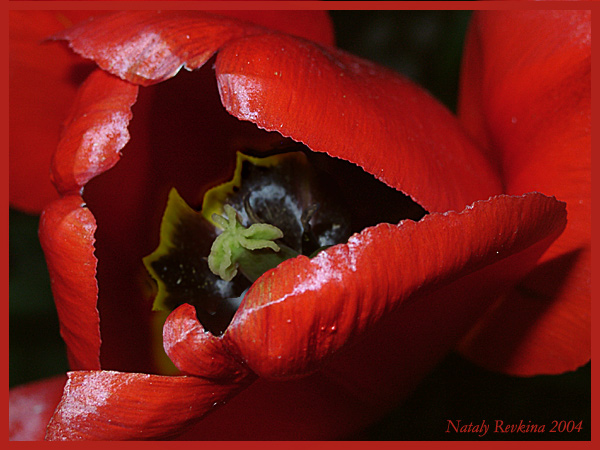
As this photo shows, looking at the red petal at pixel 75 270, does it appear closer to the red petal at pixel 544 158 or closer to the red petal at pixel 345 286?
the red petal at pixel 345 286

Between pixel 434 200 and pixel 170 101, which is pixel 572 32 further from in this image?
pixel 170 101

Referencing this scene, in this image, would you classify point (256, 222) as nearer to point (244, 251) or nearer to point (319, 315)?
point (244, 251)

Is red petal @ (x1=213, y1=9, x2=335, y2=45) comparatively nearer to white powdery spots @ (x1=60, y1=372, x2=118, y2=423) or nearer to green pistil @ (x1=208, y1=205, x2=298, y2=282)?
green pistil @ (x1=208, y1=205, x2=298, y2=282)

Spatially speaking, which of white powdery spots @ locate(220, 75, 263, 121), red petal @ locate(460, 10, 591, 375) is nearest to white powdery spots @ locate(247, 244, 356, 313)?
white powdery spots @ locate(220, 75, 263, 121)

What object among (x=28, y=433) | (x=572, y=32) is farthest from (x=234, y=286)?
(x=572, y=32)

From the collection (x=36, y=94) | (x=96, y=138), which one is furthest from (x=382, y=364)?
(x=36, y=94)

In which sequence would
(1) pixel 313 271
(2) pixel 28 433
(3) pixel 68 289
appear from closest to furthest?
(1) pixel 313 271 < (3) pixel 68 289 < (2) pixel 28 433

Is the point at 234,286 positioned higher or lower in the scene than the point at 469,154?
lower
